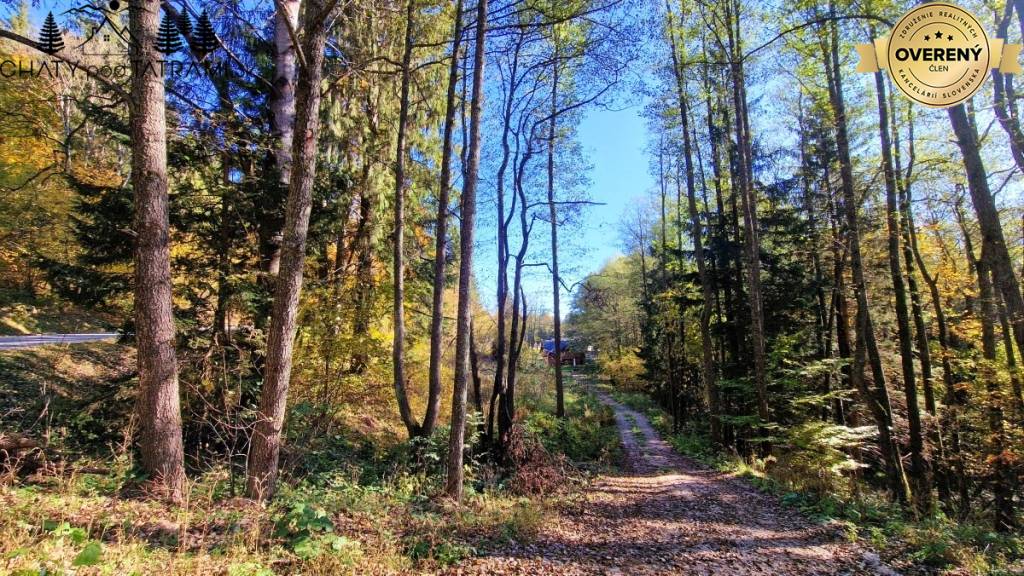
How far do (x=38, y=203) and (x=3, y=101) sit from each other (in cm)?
356

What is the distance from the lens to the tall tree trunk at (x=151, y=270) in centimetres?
427

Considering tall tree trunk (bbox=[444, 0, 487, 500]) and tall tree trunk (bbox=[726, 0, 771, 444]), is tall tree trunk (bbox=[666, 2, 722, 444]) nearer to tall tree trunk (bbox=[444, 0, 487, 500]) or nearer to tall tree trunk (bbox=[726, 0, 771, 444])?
tall tree trunk (bbox=[726, 0, 771, 444])

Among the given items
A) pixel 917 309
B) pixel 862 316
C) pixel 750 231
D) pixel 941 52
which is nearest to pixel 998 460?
pixel 862 316

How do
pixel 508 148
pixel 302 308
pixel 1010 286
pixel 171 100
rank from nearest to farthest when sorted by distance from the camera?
pixel 1010 286 < pixel 171 100 < pixel 302 308 < pixel 508 148

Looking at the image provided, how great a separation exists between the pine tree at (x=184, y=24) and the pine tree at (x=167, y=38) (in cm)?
7

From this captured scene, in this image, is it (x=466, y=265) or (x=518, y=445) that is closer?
Answer: (x=466, y=265)

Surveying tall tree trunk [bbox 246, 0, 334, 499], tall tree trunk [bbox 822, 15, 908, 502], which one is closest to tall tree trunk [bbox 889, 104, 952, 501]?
tall tree trunk [bbox 822, 15, 908, 502]

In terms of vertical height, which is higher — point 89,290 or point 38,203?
point 38,203

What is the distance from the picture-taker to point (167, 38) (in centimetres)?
462

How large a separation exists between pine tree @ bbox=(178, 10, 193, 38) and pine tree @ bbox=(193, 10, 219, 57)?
0.29ft

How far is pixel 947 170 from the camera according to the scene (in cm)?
959

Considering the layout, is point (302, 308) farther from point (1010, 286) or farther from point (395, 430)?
point (1010, 286)

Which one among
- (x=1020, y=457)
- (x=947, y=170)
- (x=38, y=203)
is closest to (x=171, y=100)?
(x=38, y=203)

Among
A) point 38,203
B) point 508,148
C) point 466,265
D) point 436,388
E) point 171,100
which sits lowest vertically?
point 436,388
